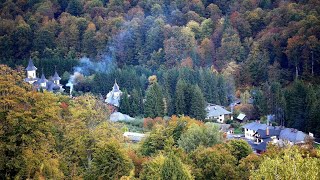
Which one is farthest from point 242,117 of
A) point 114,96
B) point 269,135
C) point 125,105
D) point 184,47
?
point 184,47

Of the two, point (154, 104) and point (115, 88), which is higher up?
point (115, 88)

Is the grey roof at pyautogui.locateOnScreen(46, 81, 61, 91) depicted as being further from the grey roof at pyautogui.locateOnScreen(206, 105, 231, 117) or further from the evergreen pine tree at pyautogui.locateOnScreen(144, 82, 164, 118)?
the grey roof at pyautogui.locateOnScreen(206, 105, 231, 117)

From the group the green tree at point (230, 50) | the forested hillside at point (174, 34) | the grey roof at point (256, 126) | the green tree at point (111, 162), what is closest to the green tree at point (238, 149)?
the green tree at point (111, 162)

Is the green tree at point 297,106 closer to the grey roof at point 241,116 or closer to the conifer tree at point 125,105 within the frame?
the grey roof at point 241,116

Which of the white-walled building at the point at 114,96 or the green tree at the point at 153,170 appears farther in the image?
the white-walled building at the point at 114,96

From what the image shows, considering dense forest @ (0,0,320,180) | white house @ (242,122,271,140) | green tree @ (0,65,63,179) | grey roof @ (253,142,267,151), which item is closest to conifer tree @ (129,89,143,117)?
dense forest @ (0,0,320,180)

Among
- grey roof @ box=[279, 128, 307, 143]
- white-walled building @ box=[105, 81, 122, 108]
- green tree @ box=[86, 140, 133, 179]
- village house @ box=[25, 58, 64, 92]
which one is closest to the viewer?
green tree @ box=[86, 140, 133, 179]

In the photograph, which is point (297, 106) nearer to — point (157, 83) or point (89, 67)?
point (157, 83)
